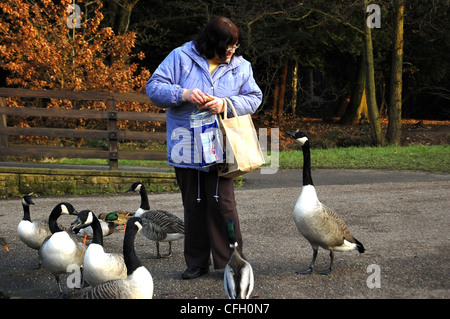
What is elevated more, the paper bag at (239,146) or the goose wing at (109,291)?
the paper bag at (239,146)

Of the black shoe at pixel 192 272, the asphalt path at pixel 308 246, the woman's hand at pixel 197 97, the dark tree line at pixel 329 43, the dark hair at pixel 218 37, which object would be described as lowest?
the asphalt path at pixel 308 246

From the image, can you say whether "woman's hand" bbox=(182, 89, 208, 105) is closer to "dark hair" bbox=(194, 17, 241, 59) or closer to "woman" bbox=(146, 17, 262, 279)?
"woman" bbox=(146, 17, 262, 279)

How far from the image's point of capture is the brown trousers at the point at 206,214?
18.1ft

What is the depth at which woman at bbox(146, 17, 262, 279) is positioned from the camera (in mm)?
5223

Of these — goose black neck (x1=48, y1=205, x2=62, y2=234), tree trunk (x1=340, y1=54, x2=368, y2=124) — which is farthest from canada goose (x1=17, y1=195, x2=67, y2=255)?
tree trunk (x1=340, y1=54, x2=368, y2=124)

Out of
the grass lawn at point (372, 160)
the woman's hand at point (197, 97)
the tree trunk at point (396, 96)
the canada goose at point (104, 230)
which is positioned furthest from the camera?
the tree trunk at point (396, 96)

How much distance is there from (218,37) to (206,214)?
1.72 m

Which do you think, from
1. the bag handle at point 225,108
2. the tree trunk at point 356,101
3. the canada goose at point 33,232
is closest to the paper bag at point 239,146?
the bag handle at point 225,108

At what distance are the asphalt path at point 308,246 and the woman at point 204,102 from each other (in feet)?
1.64

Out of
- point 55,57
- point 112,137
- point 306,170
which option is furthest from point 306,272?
point 55,57

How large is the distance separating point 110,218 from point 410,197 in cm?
552

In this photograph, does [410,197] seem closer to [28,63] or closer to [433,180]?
[433,180]

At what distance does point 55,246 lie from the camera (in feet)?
18.0

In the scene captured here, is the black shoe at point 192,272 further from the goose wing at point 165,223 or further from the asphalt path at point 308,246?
the goose wing at point 165,223
